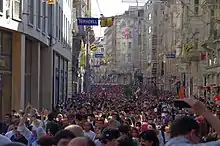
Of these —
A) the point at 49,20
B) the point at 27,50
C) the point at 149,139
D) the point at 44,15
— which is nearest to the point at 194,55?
the point at 49,20

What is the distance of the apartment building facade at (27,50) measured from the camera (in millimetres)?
26062

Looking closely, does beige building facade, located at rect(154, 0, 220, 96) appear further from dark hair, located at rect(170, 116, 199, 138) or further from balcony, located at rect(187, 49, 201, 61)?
dark hair, located at rect(170, 116, 199, 138)

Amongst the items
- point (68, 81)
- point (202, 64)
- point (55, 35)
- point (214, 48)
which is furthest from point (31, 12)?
point (202, 64)

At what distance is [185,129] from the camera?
5414 mm

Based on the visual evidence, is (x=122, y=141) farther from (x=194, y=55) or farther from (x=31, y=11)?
(x=194, y=55)

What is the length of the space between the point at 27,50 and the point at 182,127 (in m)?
26.0

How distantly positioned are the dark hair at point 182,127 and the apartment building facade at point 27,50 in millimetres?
19131

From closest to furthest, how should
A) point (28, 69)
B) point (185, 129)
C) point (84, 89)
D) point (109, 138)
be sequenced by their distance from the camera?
point (185, 129) → point (109, 138) → point (28, 69) → point (84, 89)

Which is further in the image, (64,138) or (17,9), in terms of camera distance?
(17,9)

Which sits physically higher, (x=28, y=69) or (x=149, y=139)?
(x=28, y=69)

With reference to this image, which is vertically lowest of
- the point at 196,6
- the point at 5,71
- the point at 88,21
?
the point at 5,71

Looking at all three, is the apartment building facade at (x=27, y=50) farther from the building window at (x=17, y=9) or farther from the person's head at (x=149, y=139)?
the person's head at (x=149, y=139)

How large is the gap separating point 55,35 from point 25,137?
28417mm

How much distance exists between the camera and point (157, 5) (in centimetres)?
11488
